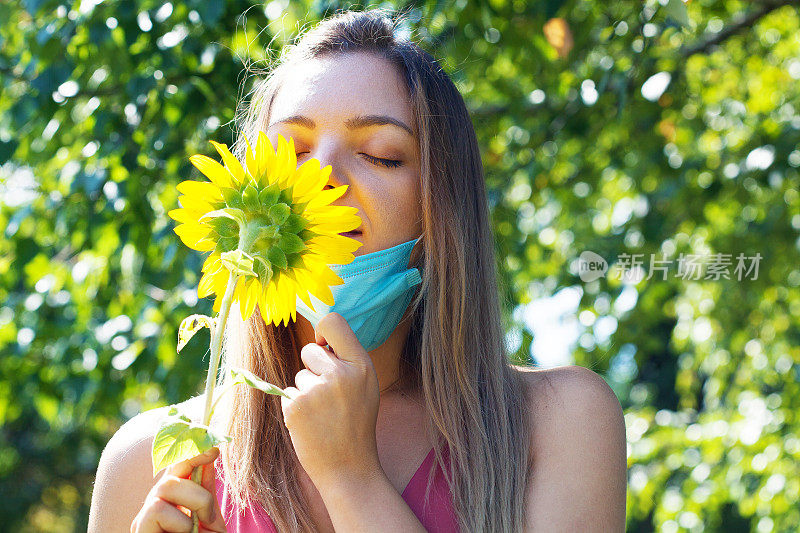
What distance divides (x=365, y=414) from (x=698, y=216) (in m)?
2.94

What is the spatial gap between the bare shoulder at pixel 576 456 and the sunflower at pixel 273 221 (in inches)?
23.6

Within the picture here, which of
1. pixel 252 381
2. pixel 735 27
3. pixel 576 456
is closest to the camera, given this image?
pixel 252 381

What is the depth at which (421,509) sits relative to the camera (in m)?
1.53

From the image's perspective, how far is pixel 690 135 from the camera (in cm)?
430

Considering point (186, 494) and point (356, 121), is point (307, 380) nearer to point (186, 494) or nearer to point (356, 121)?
point (186, 494)

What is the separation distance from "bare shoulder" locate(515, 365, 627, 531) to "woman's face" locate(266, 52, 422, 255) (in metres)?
0.42

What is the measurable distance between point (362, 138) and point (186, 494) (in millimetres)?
753

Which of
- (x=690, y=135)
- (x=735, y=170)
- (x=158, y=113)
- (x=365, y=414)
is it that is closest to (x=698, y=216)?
(x=735, y=170)

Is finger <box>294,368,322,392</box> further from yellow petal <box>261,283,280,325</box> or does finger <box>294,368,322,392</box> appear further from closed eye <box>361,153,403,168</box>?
closed eye <box>361,153,403,168</box>

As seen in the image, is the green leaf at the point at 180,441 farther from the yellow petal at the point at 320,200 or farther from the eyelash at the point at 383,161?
the eyelash at the point at 383,161

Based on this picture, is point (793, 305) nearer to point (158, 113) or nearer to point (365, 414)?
point (158, 113)

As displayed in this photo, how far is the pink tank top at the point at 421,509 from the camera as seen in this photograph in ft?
4.97

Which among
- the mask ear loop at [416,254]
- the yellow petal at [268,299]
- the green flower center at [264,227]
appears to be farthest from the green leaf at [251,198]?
the mask ear loop at [416,254]

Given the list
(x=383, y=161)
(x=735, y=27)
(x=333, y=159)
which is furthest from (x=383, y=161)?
(x=735, y=27)
